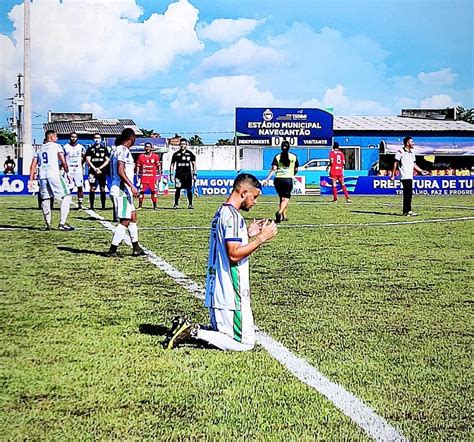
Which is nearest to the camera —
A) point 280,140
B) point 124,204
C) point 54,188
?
point 124,204

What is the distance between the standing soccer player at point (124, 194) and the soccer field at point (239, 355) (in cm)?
36

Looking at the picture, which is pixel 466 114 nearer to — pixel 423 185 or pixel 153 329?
pixel 423 185

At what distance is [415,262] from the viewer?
35.1 feet

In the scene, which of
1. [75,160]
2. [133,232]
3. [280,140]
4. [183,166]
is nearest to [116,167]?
[133,232]

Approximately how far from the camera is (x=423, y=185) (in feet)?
125

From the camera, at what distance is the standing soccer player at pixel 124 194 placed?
36.1 ft

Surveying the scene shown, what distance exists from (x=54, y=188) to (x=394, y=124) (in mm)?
66349

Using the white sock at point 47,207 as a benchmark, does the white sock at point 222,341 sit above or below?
below

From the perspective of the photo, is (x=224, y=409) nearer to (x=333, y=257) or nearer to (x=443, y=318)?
(x=443, y=318)

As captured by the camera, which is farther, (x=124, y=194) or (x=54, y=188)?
(x=54, y=188)

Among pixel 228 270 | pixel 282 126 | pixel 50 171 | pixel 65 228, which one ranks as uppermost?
pixel 282 126

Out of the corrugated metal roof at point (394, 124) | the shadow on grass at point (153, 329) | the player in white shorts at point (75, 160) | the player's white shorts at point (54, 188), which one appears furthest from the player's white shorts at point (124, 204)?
the corrugated metal roof at point (394, 124)

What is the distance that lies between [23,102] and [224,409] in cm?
3787

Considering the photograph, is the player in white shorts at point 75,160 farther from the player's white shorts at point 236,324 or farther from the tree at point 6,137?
the tree at point 6,137
